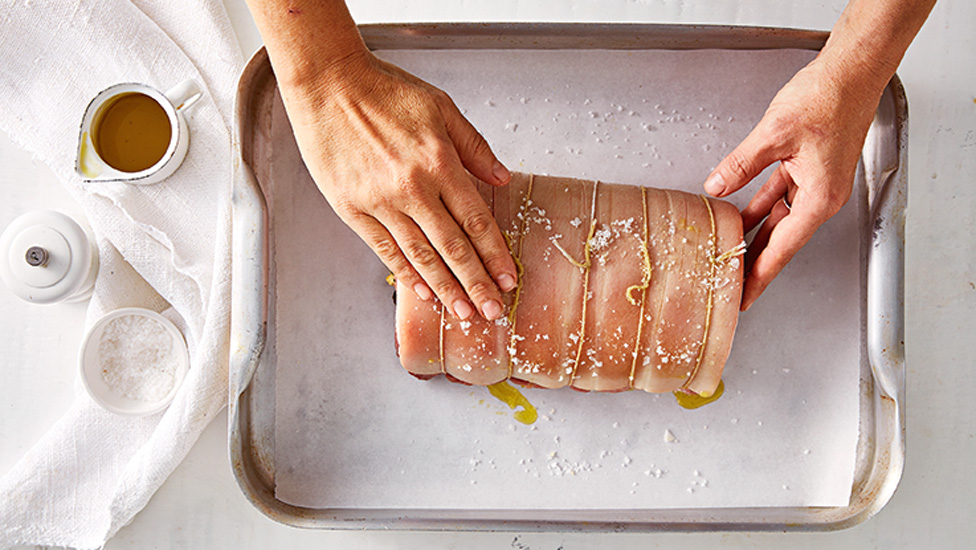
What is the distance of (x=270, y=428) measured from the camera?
1525mm

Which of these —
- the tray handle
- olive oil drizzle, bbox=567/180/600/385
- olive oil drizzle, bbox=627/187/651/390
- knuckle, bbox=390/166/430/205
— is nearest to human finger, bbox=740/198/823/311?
olive oil drizzle, bbox=627/187/651/390

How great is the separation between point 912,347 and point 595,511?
2.63 ft

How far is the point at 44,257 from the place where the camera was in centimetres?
148

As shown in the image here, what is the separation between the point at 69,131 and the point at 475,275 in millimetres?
994

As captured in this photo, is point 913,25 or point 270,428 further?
point 270,428

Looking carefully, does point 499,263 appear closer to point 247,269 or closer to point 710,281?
point 710,281

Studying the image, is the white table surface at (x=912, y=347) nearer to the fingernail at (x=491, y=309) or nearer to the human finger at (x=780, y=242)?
the human finger at (x=780, y=242)

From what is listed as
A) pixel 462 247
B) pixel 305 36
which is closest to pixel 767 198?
pixel 462 247

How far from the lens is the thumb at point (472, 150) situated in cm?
123

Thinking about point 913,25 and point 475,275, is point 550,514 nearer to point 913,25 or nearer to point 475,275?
point 475,275

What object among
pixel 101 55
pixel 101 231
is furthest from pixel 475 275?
pixel 101 55

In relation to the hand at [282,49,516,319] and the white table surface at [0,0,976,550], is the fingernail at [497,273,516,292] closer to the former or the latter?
the hand at [282,49,516,319]

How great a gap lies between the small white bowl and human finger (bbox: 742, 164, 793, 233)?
122 centimetres

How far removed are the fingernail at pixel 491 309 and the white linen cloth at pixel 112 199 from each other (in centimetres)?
63
